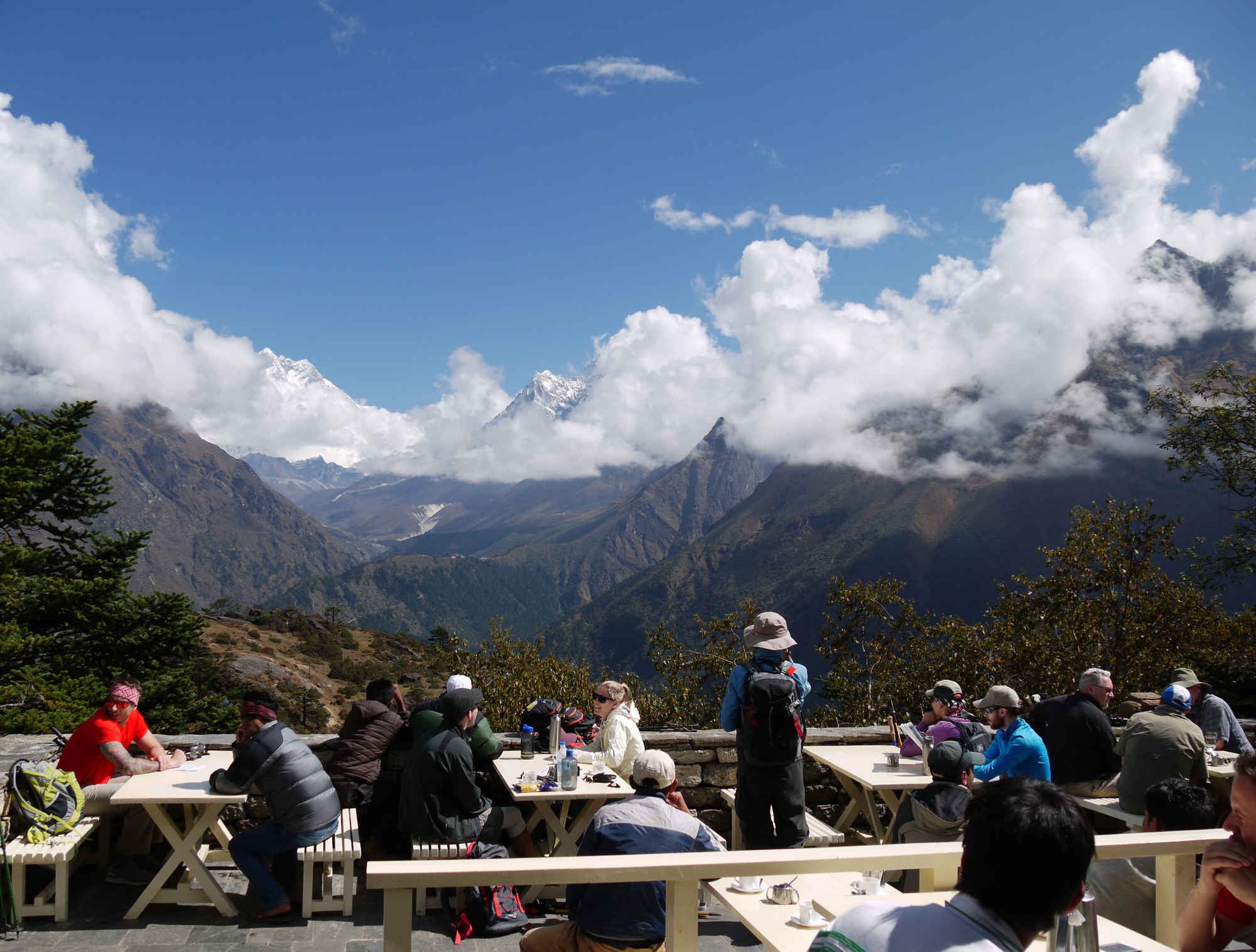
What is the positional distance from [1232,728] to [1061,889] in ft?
28.1

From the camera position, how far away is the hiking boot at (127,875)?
619cm

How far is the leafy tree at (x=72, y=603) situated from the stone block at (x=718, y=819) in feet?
51.7

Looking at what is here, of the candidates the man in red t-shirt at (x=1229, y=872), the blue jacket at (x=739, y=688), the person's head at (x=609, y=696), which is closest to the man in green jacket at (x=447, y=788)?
the person's head at (x=609, y=696)

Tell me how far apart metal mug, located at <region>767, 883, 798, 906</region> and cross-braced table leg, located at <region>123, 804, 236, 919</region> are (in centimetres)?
382

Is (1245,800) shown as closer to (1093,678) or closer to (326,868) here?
(1093,678)

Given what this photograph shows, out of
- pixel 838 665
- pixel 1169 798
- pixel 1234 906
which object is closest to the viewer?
pixel 1234 906

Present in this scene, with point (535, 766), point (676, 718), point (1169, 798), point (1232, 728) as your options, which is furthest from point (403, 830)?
point (676, 718)

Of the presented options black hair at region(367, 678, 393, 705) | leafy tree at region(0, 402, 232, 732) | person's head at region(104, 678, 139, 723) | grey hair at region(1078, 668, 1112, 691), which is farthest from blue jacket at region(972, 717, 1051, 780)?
leafy tree at region(0, 402, 232, 732)

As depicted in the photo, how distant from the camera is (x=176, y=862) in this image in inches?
224

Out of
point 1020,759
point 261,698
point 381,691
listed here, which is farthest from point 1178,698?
point 261,698

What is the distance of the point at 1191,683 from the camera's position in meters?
8.48

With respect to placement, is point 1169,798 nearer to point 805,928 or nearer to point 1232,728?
point 805,928

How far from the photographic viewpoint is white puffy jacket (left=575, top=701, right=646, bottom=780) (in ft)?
22.5

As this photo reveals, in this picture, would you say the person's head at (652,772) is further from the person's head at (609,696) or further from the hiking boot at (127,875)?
the hiking boot at (127,875)
